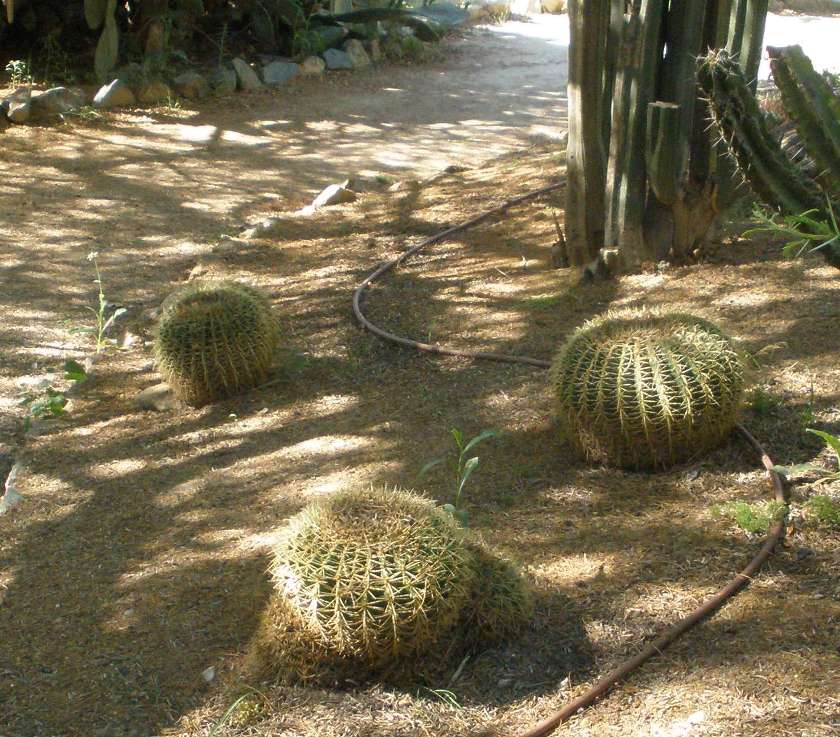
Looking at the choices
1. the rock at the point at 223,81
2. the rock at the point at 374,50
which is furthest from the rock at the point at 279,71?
the rock at the point at 374,50

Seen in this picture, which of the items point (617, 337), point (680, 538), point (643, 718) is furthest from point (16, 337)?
point (643, 718)

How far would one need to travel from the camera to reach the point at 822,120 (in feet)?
12.5

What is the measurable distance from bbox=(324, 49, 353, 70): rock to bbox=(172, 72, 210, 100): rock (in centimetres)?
242

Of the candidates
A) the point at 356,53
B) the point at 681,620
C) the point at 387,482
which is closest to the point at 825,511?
the point at 681,620

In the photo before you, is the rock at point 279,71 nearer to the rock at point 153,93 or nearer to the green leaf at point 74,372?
the rock at point 153,93

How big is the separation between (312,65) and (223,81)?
172cm

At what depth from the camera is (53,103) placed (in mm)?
11500

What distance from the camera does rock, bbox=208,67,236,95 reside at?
525 inches

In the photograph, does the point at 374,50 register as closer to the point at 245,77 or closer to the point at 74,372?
the point at 245,77

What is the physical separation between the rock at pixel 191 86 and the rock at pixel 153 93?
278 millimetres

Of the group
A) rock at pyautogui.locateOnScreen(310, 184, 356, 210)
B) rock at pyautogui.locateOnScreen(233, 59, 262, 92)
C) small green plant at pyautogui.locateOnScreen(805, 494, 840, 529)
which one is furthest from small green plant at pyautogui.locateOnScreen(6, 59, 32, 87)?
small green plant at pyautogui.locateOnScreen(805, 494, 840, 529)

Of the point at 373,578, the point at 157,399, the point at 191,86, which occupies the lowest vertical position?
the point at 157,399

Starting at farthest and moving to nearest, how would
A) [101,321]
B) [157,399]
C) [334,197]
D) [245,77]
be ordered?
1. [245,77]
2. [334,197]
3. [101,321]
4. [157,399]

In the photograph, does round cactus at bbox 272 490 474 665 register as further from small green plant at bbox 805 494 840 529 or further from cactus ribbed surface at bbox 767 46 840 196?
cactus ribbed surface at bbox 767 46 840 196
